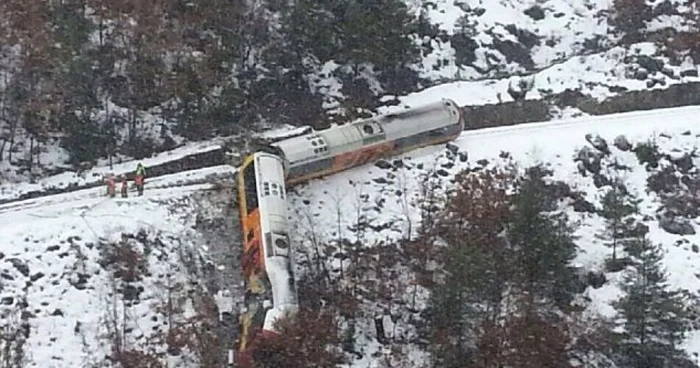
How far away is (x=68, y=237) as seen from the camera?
36188mm

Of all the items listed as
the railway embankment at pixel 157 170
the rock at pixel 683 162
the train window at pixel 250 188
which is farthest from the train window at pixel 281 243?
the rock at pixel 683 162

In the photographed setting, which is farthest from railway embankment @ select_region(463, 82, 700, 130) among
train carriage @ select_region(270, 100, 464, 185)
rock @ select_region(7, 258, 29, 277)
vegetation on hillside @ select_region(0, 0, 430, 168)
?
rock @ select_region(7, 258, 29, 277)

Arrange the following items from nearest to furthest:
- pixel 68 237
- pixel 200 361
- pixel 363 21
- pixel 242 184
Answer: pixel 200 361, pixel 68 237, pixel 242 184, pixel 363 21

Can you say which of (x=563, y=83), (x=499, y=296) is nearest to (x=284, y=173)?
(x=499, y=296)

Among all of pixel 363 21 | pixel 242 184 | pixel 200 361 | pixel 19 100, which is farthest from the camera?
pixel 363 21

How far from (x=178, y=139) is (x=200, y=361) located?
13.1 m

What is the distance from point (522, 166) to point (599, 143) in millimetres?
3509

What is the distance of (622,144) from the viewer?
44031 mm

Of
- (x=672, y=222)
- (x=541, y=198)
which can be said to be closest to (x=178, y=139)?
(x=541, y=198)

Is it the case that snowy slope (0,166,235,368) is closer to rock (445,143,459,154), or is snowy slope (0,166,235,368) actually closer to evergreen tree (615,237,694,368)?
rock (445,143,459,154)

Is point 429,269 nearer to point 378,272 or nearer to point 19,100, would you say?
point 378,272

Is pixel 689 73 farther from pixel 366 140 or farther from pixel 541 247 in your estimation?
pixel 541 247

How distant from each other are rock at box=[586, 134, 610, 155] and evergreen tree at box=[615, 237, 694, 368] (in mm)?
8158

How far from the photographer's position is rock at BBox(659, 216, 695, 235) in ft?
134
